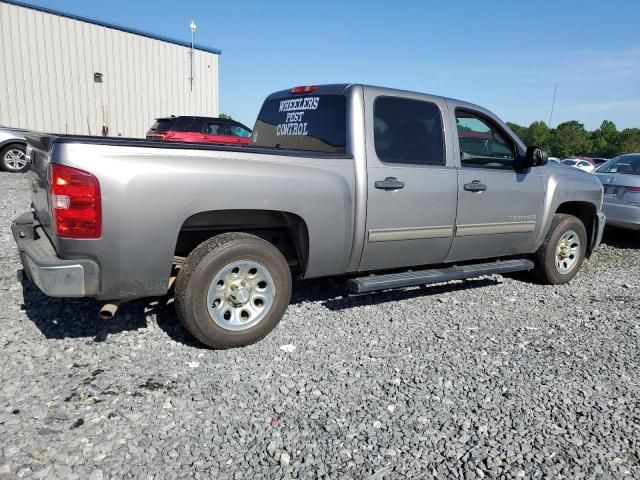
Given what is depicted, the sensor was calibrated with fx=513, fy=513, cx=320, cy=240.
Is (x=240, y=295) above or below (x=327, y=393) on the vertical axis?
above

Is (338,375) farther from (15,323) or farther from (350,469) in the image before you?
(15,323)

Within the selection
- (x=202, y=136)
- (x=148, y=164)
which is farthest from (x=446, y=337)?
(x=202, y=136)

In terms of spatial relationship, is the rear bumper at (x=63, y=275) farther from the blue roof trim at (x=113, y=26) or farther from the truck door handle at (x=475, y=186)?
the blue roof trim at (x=113, y=26)

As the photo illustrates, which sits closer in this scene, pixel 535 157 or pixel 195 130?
pixel 535 157

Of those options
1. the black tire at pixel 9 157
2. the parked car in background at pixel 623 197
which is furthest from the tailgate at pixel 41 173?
the black tire at pixel 9 157

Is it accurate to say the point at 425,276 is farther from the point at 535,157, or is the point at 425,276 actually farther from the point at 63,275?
the point at 63,275

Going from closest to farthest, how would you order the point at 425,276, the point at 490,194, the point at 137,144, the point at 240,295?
the point at 137,144
the point at 240,295
the point at 425,276
the point at 490,194

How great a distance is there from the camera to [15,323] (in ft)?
13.0

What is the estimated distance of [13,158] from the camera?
40.6 feet

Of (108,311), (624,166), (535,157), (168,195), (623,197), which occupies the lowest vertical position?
(108,311)

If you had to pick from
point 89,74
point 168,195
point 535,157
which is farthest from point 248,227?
point 89,74

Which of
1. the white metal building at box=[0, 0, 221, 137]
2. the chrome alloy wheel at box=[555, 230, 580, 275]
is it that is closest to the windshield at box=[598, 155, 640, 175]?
the chrome alloy wheel at box=[555, 230, 580, 275]

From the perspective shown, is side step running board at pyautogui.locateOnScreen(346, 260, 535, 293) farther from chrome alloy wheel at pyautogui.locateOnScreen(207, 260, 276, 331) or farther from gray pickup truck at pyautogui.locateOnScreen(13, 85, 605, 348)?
chrome alloy wheel at pyautogui.locateOnScreen(207, 260, 276, 331)

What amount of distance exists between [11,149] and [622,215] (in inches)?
510
